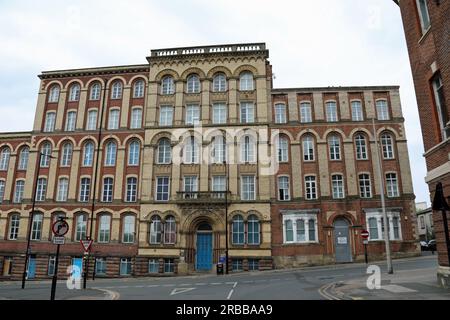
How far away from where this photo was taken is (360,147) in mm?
31875

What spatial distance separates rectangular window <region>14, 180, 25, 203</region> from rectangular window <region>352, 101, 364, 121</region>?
35234mm

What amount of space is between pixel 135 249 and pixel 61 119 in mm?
16444

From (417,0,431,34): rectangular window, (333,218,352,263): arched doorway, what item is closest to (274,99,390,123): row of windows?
(333,218,352,263): arched doorway

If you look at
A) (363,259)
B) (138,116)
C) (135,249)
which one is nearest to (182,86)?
(138,116)

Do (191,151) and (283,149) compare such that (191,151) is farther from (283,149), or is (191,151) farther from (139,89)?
(139,89)

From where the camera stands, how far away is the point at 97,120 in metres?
35.2

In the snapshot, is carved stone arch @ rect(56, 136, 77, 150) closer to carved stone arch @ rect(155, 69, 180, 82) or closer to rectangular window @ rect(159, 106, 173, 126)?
rectangular window @ rect(159, 106, 173, 126)

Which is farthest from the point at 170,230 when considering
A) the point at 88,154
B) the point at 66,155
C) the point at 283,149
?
the point at 66,155

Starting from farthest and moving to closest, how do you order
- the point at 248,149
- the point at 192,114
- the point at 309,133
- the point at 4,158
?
the point at 4,158 < the point at 192,114 < the point at 309,133 < the point at 248,149

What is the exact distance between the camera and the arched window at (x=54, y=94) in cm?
3675

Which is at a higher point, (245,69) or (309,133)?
(245,69)

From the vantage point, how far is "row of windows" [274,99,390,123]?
32469mm

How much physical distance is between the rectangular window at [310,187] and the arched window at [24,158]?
2987cm

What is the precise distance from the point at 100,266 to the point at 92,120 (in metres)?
15.1
